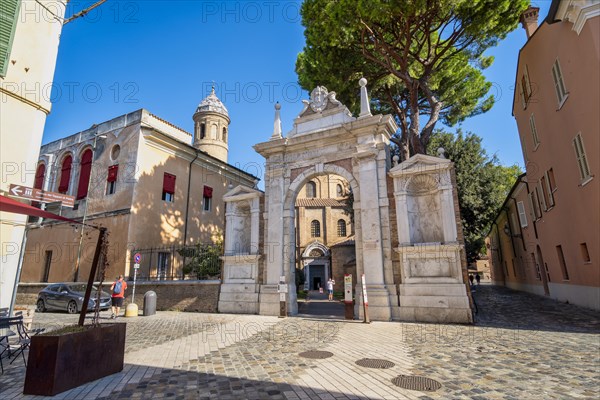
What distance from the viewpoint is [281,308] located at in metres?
12.0

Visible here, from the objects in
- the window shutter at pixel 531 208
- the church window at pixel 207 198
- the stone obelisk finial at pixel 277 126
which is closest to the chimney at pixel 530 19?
the window shutter at pixel 531 208

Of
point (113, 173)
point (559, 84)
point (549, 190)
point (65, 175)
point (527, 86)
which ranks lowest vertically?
point (549, 190)

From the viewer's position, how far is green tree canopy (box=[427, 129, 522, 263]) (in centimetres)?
1925

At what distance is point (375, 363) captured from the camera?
18.6 ft

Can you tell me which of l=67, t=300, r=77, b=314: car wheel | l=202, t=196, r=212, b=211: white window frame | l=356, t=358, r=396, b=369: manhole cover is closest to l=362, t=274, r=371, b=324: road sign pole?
l=356, t=358, r=396, b=369: manhole cover

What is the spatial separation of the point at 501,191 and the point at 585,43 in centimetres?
1297

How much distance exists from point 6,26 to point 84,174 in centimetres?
1525

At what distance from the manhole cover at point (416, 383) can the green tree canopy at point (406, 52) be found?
11.7m

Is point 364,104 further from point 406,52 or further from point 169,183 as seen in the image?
point 169,183

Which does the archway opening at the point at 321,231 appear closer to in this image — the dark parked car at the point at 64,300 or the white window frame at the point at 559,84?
the dark parked car at the point at 64,300

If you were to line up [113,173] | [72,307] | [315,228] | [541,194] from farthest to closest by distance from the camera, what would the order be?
[315,228] < [113,173] < [541,194] < [72,307]

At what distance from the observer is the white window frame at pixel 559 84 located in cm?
1126

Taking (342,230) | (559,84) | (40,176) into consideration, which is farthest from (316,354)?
(342,230)

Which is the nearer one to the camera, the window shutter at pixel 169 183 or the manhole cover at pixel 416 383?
the manhole cover at pixel 416 383
